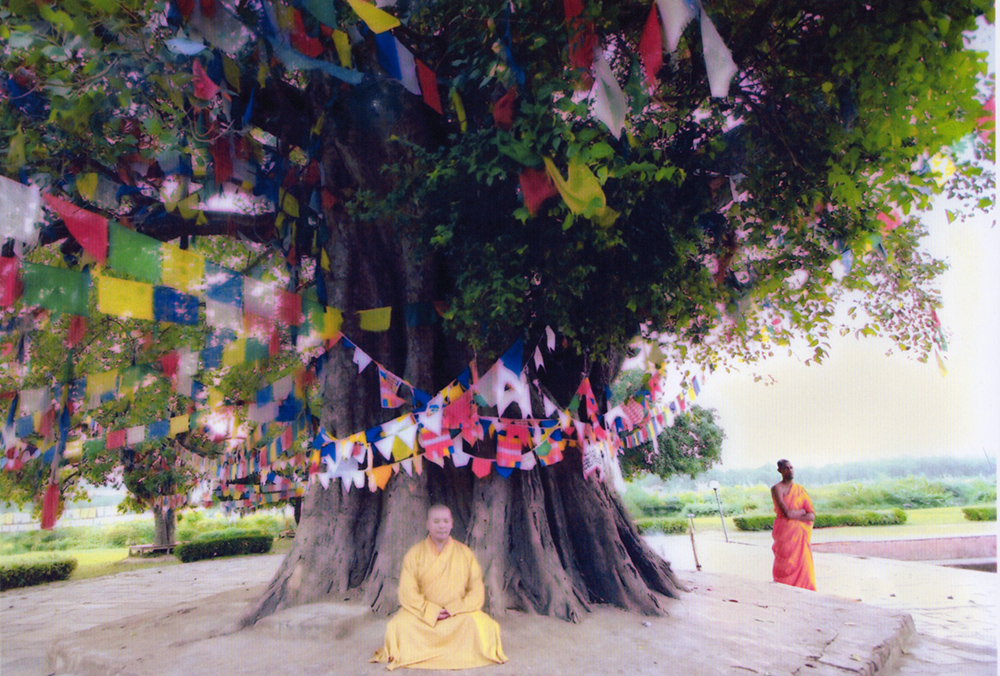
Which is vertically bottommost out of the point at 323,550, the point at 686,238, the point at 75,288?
the point at 323,550

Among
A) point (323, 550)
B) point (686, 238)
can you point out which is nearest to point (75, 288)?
point (323, 550)

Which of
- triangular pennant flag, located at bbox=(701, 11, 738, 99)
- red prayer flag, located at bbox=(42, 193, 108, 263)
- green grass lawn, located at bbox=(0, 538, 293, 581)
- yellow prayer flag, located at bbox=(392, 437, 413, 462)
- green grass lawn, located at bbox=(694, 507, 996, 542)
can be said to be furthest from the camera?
green grass lawn, located at bbox=(694, 507, 996, 542)

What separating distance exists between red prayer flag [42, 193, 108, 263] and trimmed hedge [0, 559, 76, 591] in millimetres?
13082

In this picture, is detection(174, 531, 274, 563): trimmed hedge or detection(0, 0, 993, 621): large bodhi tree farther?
detection(174, 531, 274, 563): trimmed hedge

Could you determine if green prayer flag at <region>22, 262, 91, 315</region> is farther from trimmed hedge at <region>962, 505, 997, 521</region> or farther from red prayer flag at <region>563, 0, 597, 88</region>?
trimmed hedge at <region>962, 505, 997, 521</region>

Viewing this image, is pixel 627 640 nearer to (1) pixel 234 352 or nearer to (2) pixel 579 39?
(1) pixel 234 352

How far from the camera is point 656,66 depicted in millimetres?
3453

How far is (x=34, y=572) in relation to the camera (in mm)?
13031

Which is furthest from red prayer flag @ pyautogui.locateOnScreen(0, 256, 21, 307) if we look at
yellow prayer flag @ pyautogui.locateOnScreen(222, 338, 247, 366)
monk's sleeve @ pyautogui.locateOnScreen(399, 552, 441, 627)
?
monk's sleeve @ pyautogui.locateOnScreen(399, 552, 441, 627)

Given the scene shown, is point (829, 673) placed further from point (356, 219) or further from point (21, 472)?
point (21, 472)

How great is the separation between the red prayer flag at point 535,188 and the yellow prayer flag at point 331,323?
280 cm

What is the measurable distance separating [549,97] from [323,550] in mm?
4411

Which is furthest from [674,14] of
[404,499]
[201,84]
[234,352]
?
[404,499]

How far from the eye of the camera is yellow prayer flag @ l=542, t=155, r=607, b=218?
137 inches
